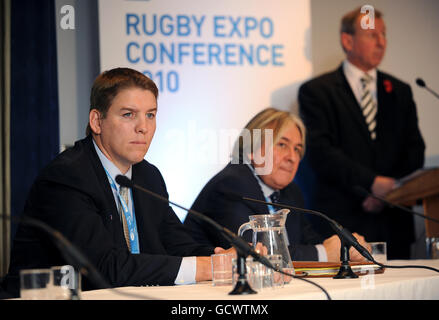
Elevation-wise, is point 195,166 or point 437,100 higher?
point 437,100

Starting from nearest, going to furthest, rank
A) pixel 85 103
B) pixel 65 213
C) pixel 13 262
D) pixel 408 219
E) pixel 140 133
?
pixel 65 213 < pixel 13 262 < pixel 140 133 < pixel 85 103 < pixel 408 219

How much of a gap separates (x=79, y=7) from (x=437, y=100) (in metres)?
2.60

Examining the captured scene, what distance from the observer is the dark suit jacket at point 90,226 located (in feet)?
5.72

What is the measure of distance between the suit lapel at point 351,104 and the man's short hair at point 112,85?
1953 millimetres

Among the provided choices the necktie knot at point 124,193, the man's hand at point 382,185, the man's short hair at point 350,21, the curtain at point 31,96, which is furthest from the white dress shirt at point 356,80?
the necktie knot at point 124,193

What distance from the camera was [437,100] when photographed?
4.59 m

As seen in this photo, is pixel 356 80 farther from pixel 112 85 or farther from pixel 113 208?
pixel 113 208

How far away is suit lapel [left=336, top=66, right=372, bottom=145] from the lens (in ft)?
13.0

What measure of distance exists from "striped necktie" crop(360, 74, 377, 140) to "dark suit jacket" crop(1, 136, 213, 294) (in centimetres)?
206

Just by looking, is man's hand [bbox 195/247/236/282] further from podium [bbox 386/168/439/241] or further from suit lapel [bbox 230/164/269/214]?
podium [bbox 386/168/439/241]

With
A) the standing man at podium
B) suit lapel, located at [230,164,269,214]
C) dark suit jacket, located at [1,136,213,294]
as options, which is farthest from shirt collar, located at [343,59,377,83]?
dark suit jacket, located at [1,136,213,294]
